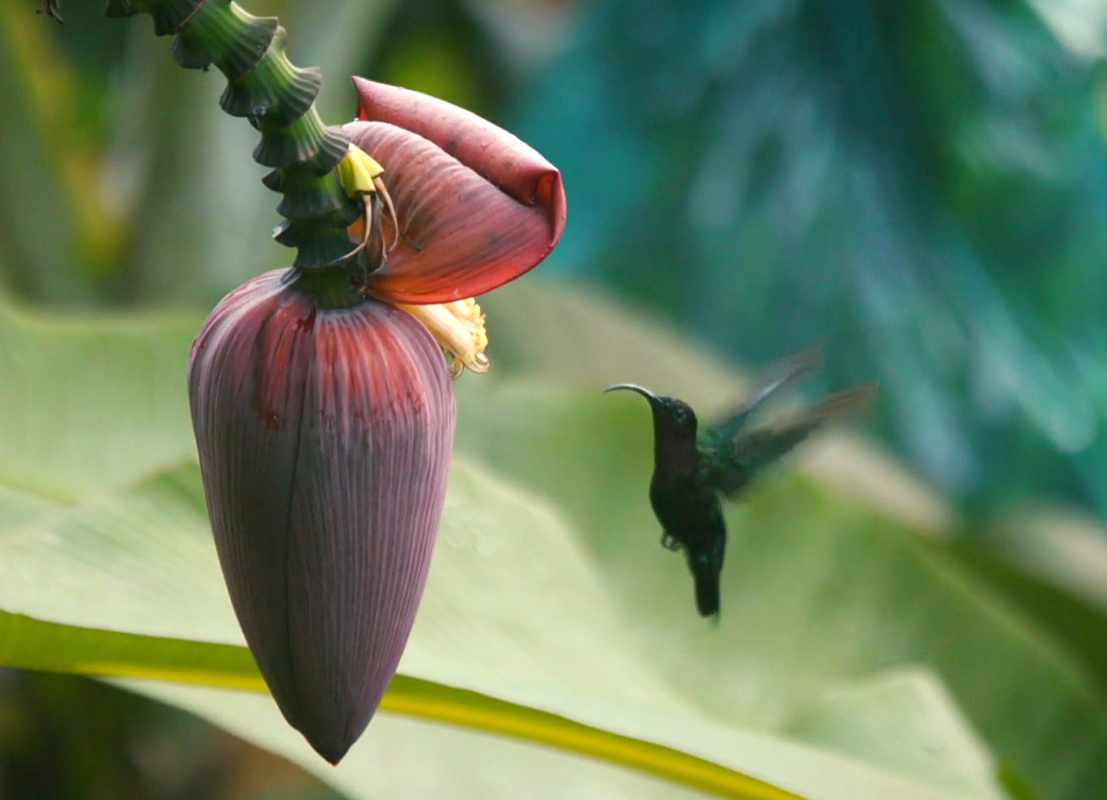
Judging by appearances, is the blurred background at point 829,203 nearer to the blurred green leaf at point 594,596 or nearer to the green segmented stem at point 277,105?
the blurred green leaf at point 594,596

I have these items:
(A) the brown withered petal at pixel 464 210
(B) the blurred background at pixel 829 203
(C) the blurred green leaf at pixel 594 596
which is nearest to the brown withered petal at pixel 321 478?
(A) the brown withered petal at pixel 464 210

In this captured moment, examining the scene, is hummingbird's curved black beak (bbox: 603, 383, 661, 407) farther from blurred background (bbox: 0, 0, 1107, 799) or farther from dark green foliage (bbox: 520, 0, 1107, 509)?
dark green foliage (bbox: 520, 0, 1107, 509)

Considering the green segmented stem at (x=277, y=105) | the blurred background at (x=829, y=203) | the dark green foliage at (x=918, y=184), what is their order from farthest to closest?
the dark green foliage at (x=918, y=184), the blurred background at (x=829, y=203), the green segmented stem at (x=277, y=105)

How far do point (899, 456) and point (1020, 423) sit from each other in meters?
0.16

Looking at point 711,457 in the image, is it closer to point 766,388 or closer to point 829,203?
point 766,388

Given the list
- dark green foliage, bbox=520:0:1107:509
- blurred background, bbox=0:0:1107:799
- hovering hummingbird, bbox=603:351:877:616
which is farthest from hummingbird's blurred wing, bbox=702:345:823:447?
dark green foliage, bbox=520:0:1107:509

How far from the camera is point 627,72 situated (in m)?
1.30

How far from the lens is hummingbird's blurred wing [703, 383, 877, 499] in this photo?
26 centimetres

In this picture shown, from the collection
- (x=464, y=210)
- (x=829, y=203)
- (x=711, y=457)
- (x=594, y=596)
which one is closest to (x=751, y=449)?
(x=711, y=457)

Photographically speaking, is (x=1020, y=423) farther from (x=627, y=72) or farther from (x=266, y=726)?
(x=266, y=726)

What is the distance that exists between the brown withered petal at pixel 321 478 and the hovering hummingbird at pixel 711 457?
58mm

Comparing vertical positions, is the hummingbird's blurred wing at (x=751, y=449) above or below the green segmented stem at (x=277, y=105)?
below

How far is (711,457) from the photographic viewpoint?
0.88 ft

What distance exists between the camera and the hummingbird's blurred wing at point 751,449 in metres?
0.26
